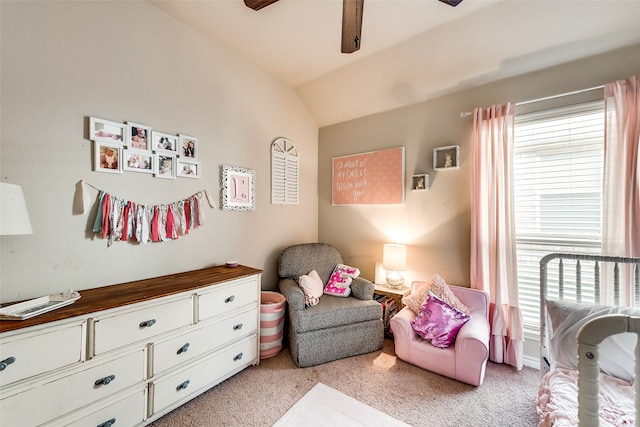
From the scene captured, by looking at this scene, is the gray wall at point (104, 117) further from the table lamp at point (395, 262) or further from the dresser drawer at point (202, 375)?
the table lamp at point (395, 262)

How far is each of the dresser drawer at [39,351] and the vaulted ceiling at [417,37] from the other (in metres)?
2.30

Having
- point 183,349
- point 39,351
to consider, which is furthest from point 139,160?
point 183,349

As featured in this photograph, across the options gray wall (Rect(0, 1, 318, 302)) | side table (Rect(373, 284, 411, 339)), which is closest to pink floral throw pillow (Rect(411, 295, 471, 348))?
side table (Rect(373, 284, 411, 339))

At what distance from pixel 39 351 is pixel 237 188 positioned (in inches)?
67.6

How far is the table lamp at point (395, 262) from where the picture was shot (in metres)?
2.68

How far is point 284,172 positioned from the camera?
3.08 meters

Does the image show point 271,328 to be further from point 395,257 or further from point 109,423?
point 395,257

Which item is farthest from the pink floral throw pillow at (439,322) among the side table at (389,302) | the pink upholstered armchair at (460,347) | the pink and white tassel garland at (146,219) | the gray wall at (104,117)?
the pink and white tassel garland at (146,219)

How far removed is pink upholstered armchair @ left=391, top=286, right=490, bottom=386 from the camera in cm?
188

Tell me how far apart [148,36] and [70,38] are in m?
0.50

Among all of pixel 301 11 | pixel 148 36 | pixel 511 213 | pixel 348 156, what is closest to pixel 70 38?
pixel 148 36

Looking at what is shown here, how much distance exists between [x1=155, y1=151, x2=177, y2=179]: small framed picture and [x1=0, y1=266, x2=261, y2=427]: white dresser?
2.67 feet

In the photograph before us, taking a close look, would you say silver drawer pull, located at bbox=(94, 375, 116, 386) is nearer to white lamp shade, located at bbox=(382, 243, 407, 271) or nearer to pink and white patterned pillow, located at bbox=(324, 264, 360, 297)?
pink and white patterned pillow, located at bbox=(324, 264, 360, 297)

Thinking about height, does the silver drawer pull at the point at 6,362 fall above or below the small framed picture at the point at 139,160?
below
